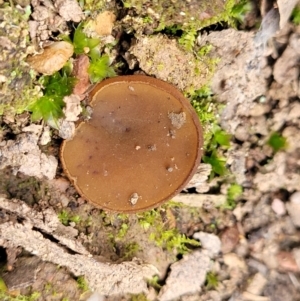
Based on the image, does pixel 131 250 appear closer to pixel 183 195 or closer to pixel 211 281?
pixel 183 195

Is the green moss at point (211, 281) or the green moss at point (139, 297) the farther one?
the green moss at point (211, 281)

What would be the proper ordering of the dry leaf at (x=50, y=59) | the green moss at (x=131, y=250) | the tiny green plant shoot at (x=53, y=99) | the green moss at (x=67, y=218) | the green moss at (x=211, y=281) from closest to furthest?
the dry leaf at (x=50, y=59)
the tiny green plant shoot at (x=53, y=99)
the green moss at (x=67, y=218)
the green moss at (x=131, y=250)
the green moss at (x=211, y=281)

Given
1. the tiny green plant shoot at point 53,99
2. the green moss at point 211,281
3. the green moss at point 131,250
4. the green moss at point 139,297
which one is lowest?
the green moss at point 211,281

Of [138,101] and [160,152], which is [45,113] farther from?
[160,152]

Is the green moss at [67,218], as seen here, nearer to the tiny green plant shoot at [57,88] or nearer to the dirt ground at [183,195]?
the dirt ground at [183,195]

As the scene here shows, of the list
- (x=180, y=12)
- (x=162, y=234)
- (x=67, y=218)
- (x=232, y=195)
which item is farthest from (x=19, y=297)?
(x=180, y=12)

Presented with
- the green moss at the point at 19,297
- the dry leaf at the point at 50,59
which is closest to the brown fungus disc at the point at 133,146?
the dry leaf at the point at 50,59

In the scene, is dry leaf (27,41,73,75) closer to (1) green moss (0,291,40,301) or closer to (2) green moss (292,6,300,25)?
(1) green moss (0,291,40,301)

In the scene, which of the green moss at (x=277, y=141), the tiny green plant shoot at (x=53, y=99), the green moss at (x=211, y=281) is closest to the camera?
the tiny green plant shoot at (x=53, y=99)
